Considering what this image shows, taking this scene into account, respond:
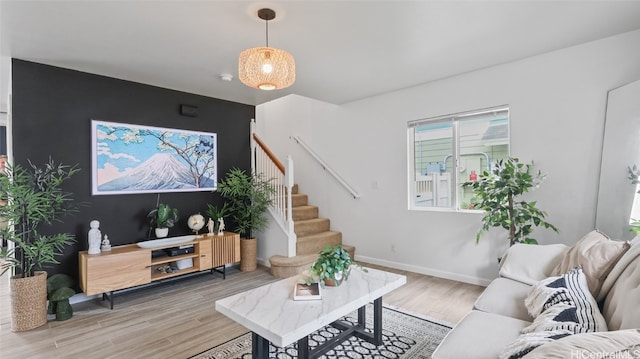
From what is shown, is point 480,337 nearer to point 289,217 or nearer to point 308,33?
point 308,33

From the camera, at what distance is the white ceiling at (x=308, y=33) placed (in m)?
2.26

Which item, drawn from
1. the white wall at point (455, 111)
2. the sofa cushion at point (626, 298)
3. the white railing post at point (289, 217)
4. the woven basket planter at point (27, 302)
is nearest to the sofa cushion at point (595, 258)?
the sofa cushion at point (626, 298)

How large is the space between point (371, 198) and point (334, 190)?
0.74 metres

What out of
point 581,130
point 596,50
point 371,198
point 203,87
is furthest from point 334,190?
point 596,50

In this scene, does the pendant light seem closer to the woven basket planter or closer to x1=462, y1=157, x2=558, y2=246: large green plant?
x1=462, y1=157, x2=558, y2=246: large green plant

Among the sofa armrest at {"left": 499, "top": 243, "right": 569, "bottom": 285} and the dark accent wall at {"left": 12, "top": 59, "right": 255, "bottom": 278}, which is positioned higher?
the dark accent wall at {"left": 12, "top": 59, "right": 255, "bottom": 278}

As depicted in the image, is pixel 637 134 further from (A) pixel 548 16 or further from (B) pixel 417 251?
(B) pixel 417 251

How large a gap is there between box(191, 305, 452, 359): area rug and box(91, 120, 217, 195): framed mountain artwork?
2.30m

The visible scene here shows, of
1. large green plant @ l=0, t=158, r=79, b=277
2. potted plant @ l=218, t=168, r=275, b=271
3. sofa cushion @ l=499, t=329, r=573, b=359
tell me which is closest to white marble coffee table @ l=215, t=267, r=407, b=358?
sofa cushion @ l=499, t=329, r=573, b=359

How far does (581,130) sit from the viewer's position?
3.00 meters

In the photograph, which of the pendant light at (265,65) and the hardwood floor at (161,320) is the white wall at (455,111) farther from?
the pendant light at (265,65)

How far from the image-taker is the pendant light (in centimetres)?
219

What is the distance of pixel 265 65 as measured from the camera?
221 centimetres

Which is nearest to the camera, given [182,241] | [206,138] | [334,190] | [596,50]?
[596,50]
